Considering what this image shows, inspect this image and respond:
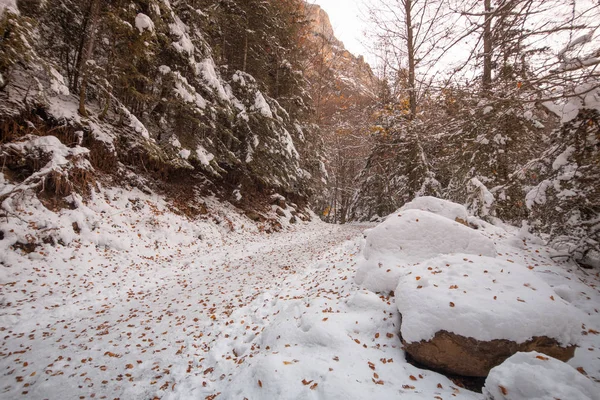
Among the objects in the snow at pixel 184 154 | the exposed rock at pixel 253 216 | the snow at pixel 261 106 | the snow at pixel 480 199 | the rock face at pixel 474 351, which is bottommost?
the exposed rock at pixel 253 216

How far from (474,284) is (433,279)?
1.66 ft

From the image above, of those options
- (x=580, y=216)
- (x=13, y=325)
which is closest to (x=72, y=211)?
(x=13, y=325)

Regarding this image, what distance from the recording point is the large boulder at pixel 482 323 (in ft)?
9.41

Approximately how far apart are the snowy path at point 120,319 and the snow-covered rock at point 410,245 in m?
2.40

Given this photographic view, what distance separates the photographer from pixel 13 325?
4.35m

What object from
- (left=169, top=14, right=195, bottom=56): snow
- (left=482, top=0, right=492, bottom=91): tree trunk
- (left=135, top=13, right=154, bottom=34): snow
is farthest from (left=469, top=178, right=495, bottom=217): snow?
(left=135, top=13, right=154, bottom=34): snow

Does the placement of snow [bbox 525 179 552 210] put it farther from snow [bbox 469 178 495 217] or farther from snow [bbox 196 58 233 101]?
snow [bbox 196 58 233 101]

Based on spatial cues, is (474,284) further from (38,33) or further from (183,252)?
(38,33)

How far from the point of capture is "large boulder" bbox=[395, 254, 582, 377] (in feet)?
9.41

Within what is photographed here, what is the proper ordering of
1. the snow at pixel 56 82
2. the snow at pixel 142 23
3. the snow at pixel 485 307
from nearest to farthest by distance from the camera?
the snow at pixel 485 307 < the snow at pixel 56 82 < the snow at pixel 142 23

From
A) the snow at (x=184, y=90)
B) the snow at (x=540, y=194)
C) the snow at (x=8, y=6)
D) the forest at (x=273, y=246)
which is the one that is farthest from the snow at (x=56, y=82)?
the snow at (x=540, y=194)

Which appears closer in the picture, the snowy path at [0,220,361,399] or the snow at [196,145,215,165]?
the snowy path at [0,220,361,399]

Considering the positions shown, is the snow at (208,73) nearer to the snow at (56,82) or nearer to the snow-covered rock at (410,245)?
the snow at (56,82)

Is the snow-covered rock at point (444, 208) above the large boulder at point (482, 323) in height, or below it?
above
